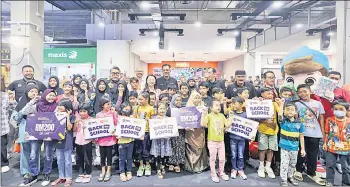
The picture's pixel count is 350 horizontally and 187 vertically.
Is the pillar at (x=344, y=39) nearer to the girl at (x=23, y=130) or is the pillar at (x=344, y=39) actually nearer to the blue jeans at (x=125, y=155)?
the blue jeans at (x=125, y=155)

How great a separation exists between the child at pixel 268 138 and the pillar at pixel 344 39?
9.27ft

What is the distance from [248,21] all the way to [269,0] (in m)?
2.61

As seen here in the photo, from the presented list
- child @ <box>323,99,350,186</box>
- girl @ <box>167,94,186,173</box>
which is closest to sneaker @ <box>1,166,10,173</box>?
girl @ <box>167,94,186,173</box>

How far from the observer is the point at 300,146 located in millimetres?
3219

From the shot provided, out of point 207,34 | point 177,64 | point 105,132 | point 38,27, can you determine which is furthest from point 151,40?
point 105,132

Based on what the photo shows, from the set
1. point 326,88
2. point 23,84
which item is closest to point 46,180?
point 23,84

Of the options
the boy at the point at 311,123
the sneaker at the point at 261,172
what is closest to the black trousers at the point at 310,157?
the boy at the point at 311,123

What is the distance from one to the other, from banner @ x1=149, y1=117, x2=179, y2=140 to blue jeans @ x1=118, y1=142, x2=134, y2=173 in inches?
13.8

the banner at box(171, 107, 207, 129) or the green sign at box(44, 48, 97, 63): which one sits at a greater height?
the green sign at box(44, 48, 97, 63)

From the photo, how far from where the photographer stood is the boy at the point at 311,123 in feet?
10.5

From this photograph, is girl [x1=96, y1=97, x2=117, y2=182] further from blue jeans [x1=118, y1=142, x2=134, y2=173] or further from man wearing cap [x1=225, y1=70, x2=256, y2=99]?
man wearing cap [x1=225, y1=70, x2=256, y2=99]

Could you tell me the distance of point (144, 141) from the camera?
3.42 m

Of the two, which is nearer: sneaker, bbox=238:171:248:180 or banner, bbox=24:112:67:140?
banner, bbox=24:112:67:140

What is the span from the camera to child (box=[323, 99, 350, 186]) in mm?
3002
